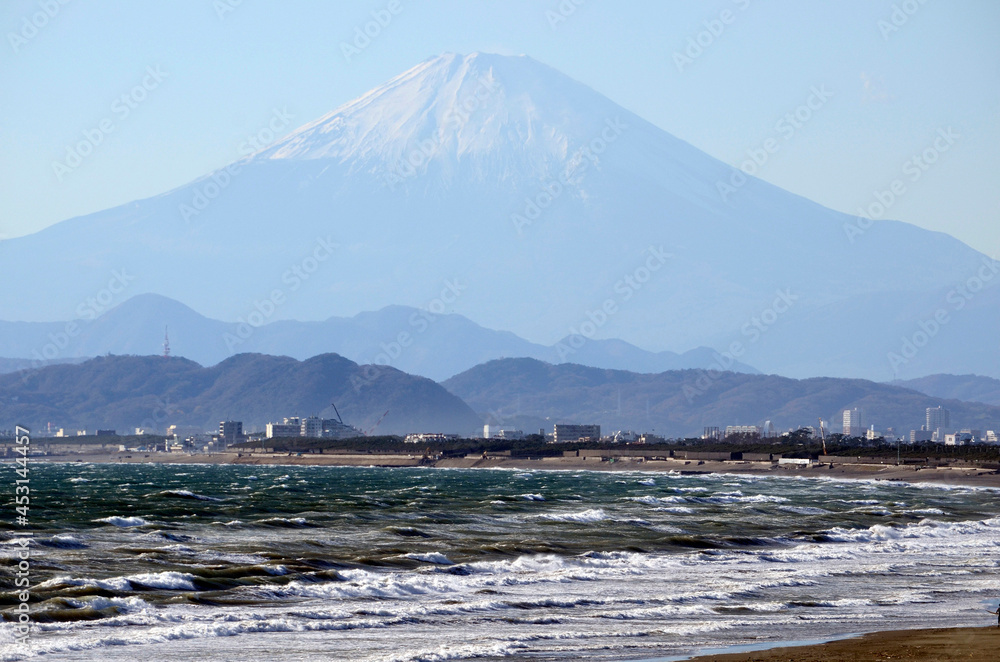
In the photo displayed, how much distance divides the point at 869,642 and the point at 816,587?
11876 millimetres

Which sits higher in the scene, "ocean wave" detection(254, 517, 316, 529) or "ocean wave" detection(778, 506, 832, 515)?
"ocean wave" detection(254, 517, 316, 529)

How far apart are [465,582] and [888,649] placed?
15178 millimetres

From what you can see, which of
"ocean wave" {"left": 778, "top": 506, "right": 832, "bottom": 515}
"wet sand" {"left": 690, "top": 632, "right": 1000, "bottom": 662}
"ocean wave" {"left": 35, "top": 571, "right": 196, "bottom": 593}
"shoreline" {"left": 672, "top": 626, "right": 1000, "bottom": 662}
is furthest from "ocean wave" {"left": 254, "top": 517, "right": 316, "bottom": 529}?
"ocean wave" {"left": 778, "top": 506, "right": 832, "bottom": 515}

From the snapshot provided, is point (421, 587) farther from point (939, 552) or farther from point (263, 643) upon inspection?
point (939, 552)

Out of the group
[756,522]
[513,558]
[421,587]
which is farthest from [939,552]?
[421,587]

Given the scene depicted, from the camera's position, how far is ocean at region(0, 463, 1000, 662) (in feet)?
92.4

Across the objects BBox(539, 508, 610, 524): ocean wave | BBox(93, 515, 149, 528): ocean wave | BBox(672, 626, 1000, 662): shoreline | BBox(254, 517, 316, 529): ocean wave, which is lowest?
BBox(539, 508, 610, 524): ocean wave

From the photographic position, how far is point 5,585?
109ft

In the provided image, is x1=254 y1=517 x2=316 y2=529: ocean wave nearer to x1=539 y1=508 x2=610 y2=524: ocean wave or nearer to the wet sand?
x1=539 y1=508 x2=610 y2=524: ocean wave

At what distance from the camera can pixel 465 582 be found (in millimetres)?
38500

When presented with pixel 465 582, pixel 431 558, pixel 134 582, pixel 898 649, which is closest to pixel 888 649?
pixel 898 649

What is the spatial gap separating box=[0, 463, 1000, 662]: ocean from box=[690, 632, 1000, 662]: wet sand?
164cm

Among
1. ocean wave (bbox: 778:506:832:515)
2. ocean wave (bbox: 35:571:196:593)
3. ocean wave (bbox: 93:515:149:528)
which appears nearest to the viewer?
ocean wave (bbox: 35:571:196:593)

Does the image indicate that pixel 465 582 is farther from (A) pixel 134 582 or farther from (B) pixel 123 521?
(B) pixel 123 521
